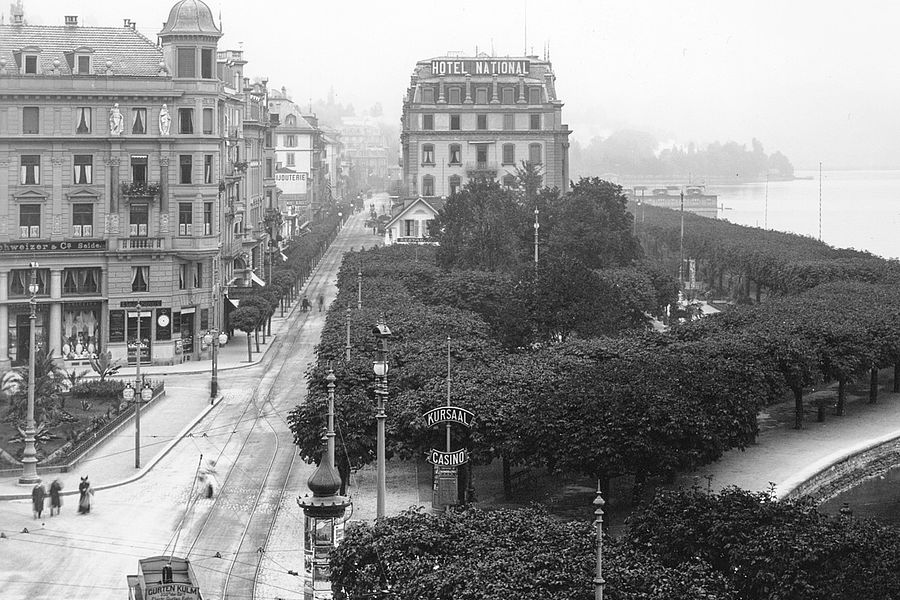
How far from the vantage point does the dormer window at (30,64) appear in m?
74.1

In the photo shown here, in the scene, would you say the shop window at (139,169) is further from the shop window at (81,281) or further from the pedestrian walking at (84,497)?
the pedestrian walking at (84,497)

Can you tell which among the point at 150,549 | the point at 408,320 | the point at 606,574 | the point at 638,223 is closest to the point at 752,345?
the point at 408,320

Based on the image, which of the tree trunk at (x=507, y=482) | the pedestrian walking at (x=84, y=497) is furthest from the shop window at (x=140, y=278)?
the tree trunk at (x=507, y=482)

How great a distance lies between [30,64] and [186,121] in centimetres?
825

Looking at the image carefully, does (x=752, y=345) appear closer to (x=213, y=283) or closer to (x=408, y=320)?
(x=408, y=320)

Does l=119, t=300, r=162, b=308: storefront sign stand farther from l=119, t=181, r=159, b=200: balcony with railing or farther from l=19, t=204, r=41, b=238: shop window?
l=19, t=204, r=41, b=238: shop window

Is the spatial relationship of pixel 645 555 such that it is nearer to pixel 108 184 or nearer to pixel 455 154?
pixel 108 184

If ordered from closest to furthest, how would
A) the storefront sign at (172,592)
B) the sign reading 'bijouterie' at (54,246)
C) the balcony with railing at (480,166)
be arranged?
the storefront sign at (172,592)
the sign reading 'bijouterie' at (54,246)
the balcony with railing at (480,166)

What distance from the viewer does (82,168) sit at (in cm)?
7531

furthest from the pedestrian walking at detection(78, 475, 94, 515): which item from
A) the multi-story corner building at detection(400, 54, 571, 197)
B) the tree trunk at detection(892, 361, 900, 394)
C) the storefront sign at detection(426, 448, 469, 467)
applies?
the multi-story corner building at detection(400, 54, 571, 197)

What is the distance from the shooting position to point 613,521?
149 ft

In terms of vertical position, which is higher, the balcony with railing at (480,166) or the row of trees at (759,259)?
the balcony with railing at (480,166)

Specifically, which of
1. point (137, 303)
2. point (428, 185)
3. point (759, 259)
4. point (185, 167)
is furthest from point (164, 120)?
point (428, 185)

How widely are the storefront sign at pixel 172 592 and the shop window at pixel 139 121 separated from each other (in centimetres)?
4755
